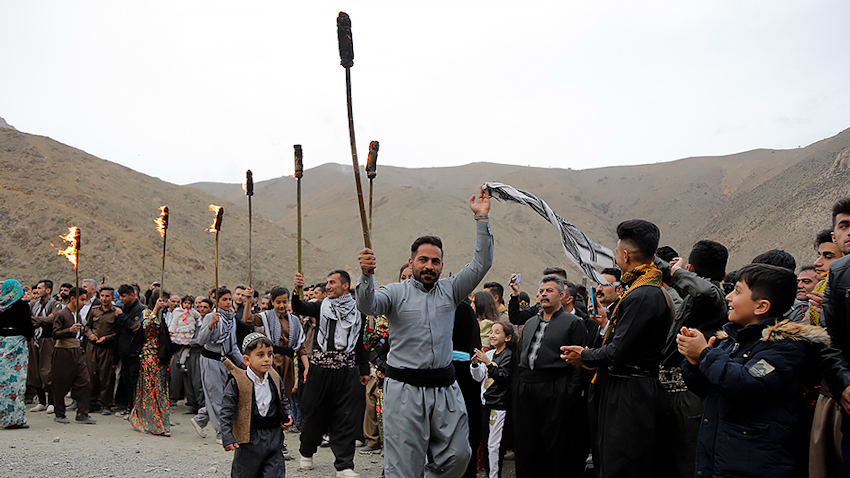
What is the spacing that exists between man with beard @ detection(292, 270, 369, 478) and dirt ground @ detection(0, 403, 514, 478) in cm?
42

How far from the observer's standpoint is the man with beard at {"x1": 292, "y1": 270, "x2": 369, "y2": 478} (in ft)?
22.9

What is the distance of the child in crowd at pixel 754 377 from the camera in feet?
10.0

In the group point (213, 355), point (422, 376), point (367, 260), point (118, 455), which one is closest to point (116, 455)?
point (118, 455)

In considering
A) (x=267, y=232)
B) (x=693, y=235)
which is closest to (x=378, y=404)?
(x=267, y=232)

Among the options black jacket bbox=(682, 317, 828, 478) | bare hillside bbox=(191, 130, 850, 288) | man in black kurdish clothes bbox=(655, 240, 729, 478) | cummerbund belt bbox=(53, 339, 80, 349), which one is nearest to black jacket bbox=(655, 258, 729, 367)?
man in black kurdish clothes bbox=(655, 240, 729, 478)

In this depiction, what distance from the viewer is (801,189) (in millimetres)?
51000

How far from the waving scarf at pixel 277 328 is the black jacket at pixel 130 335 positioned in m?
3.19

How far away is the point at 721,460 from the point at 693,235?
227ft

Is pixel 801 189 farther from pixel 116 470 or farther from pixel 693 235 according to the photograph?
pixel 116 470

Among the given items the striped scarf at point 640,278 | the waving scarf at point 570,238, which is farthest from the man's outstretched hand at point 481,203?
the striped scarf at point 640,278

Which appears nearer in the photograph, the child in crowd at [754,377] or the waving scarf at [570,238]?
the child in crowd at [754,377]

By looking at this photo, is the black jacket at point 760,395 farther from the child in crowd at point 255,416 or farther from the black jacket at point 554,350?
the child in crowd at point 255,416

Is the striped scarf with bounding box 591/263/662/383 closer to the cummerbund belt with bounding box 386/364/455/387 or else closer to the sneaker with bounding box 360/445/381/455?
the cummerbund belt with bounding box 386/364/455/387

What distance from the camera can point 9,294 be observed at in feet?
28.3
